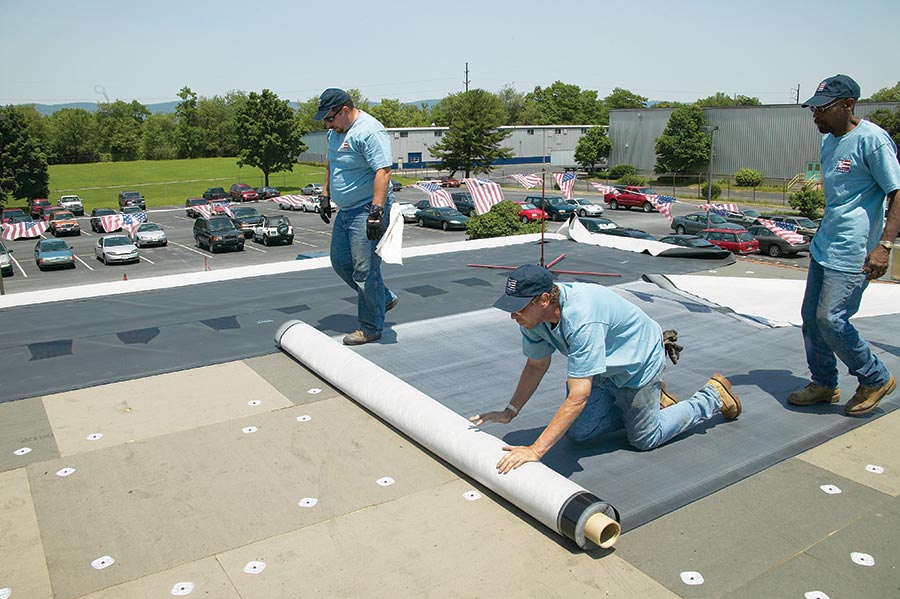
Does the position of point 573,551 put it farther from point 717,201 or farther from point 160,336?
point 717,201

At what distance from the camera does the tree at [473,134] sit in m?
53.7

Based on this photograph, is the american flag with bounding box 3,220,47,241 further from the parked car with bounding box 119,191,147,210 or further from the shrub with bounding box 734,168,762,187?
the shrub with bounding box 734,168,762,187

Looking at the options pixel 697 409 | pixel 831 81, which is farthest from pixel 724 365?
pixel 831 81

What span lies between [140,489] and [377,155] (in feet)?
9.01

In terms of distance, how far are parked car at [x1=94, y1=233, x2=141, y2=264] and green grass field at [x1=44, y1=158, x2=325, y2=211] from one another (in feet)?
82.1

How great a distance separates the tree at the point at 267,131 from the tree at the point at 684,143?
27368 mm

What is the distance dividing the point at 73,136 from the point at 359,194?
9788 centimetres

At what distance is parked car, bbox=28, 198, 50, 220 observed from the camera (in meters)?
41.5

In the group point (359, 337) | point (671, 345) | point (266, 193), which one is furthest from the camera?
point (266, 193)

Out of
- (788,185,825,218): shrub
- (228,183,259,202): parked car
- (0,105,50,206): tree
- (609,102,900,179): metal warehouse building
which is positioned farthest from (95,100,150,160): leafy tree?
(788,185,825,218): shrub

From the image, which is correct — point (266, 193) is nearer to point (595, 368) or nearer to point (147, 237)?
point (147, 237)

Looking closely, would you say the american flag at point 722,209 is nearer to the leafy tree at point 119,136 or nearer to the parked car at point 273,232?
the parked car at point 273,232

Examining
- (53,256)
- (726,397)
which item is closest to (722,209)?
(53,256)

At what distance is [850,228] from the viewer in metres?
3.93
